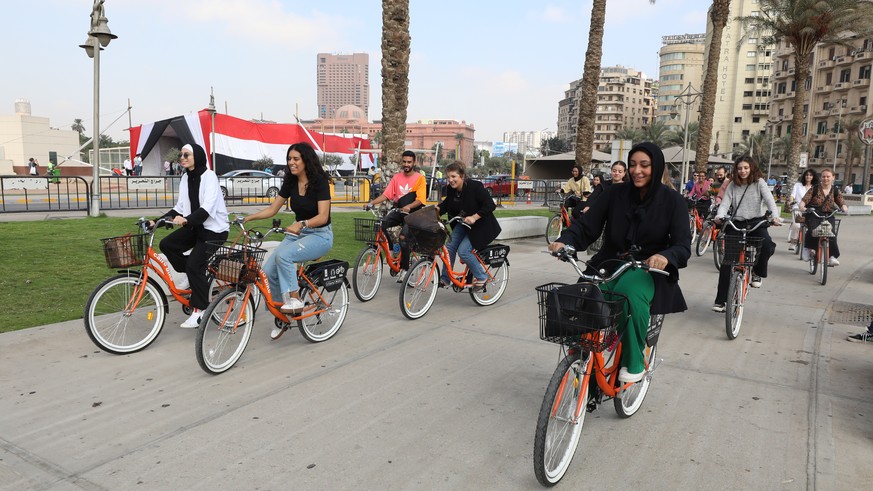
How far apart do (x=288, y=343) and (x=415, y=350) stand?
3.94ft

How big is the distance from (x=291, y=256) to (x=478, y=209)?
2.72 m

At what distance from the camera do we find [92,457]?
337cm

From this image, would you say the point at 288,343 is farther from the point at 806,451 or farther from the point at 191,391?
the point at 806,451

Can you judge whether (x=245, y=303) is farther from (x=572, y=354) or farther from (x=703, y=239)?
(x=703, y=239)

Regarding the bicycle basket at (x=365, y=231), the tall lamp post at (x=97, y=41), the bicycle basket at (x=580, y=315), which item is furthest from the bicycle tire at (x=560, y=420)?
the tall lamp post at (x=97, y=41)

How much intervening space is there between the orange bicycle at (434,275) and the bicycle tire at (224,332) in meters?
1.87

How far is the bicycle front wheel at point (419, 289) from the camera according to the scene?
6.46 metres

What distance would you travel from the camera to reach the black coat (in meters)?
7.17

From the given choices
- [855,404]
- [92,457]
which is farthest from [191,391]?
[855,404]

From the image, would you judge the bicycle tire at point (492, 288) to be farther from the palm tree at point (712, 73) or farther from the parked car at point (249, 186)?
the palm tree at point (712, 73)

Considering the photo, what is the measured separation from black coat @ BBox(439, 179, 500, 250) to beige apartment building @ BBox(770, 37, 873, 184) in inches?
2830

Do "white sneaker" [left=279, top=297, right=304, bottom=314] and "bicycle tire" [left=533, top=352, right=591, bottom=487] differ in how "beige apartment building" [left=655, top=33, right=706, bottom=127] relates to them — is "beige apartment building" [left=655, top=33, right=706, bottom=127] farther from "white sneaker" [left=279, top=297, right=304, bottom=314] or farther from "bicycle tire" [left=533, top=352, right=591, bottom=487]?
"bicycle tire" [left=533, top=352, right=591, bottom=487]

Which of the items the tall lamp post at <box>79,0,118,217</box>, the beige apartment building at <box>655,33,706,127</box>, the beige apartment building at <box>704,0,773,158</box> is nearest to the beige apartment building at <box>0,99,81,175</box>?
the tall lamp post at <box>79,0,118,217</box>

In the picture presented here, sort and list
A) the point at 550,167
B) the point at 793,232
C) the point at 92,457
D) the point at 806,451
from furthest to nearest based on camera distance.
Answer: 1. the point at 550,167
2. the point at 793,232
3. the point at 806,451
4. the point at 92,457
